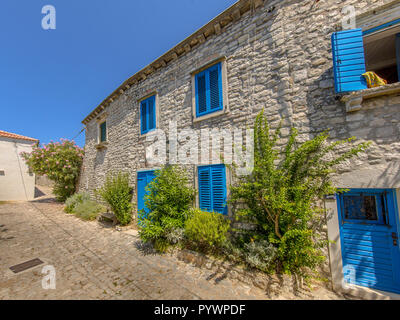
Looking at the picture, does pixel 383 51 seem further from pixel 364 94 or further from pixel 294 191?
pixel 294 191

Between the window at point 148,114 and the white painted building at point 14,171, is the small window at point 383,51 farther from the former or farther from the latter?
the white painted building at point 14,171

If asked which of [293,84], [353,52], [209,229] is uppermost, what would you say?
[353,52]

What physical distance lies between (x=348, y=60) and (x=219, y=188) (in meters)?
3.70

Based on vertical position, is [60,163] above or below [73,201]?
above

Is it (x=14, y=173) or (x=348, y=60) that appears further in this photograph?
(x=14, y=173)

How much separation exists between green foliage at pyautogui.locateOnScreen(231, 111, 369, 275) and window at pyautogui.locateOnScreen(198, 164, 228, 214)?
81cm

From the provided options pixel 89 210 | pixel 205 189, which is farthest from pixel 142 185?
pixel 89 210

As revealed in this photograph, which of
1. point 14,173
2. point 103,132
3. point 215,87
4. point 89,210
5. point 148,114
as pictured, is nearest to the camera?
point 215,87

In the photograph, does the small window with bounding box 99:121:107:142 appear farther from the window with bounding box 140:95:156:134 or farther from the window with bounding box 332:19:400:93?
the window with bounding box 332:19:400:93

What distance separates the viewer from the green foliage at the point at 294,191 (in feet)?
9.85

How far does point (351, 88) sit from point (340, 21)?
5.04 feet

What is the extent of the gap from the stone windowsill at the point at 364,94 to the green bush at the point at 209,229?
338 centimetres

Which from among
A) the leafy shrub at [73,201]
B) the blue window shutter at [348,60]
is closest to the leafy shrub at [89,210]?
the leafy shrub at [73,201]

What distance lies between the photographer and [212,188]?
4.55 meters
